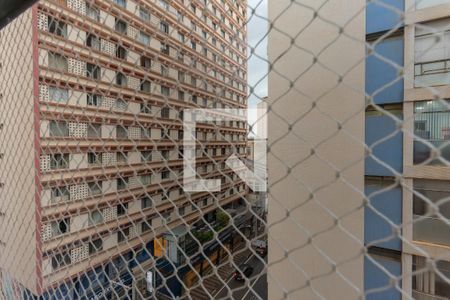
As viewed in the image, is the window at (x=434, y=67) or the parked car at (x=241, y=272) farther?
the window at (x=434, y=67)

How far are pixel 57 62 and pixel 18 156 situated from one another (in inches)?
19.3

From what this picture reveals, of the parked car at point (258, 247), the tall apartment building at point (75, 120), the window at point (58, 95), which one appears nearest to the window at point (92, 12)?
the tall apartment building at point (75, 120)

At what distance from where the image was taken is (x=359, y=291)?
30 centimetres

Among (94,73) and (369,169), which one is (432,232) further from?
(94,73)

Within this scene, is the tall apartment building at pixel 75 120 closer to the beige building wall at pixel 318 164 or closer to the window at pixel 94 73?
the window at pixel 94 73

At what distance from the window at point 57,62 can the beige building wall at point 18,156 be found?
0.18 feet

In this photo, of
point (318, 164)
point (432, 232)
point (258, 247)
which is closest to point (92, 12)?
point (258, 247)

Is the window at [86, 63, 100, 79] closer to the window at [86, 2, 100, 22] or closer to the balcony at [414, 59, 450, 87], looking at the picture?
the window at [86, 2, 100, 22]

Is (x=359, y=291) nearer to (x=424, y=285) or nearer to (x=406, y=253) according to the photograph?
(x=406, y=253)

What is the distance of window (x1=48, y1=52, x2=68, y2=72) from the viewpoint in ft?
2.54

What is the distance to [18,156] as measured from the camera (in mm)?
1036

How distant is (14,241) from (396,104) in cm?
234

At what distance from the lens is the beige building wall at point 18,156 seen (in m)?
0.84

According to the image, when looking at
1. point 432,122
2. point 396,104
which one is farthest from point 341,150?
point 396,104
